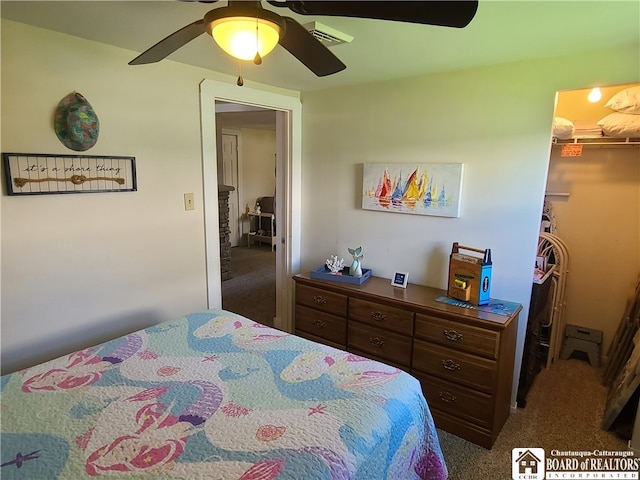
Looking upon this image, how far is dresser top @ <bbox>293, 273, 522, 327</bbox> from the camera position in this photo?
2160 millimetres

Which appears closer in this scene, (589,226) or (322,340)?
(322,340)

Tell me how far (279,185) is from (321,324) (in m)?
1.26

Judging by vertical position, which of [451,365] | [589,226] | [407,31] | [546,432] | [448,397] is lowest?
[546,432]

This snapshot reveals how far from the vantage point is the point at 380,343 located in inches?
99.4

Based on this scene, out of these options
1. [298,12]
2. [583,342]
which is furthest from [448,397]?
[298,12]

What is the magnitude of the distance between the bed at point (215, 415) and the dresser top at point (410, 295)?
78 centimetres

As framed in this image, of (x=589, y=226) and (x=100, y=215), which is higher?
(x=100, y=215)

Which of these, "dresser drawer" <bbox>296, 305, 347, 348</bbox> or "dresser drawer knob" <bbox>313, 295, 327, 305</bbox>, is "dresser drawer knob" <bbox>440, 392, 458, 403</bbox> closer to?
"dresser drawer" <bbox>296, 305, 347, 348</bbox>

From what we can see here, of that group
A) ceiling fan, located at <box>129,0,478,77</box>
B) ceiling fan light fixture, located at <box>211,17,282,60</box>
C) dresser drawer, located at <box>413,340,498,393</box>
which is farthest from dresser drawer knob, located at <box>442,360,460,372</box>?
ceiling fan light fixture, located at <box>211,17,282,60</box>

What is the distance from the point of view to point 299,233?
338 cm

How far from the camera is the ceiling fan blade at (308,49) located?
4.31ft

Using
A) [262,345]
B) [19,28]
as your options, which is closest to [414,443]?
[262,345]

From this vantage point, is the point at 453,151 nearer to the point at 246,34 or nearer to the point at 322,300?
the point at 322,300

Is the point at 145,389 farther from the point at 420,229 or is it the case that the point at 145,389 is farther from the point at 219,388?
the point at 420,229
